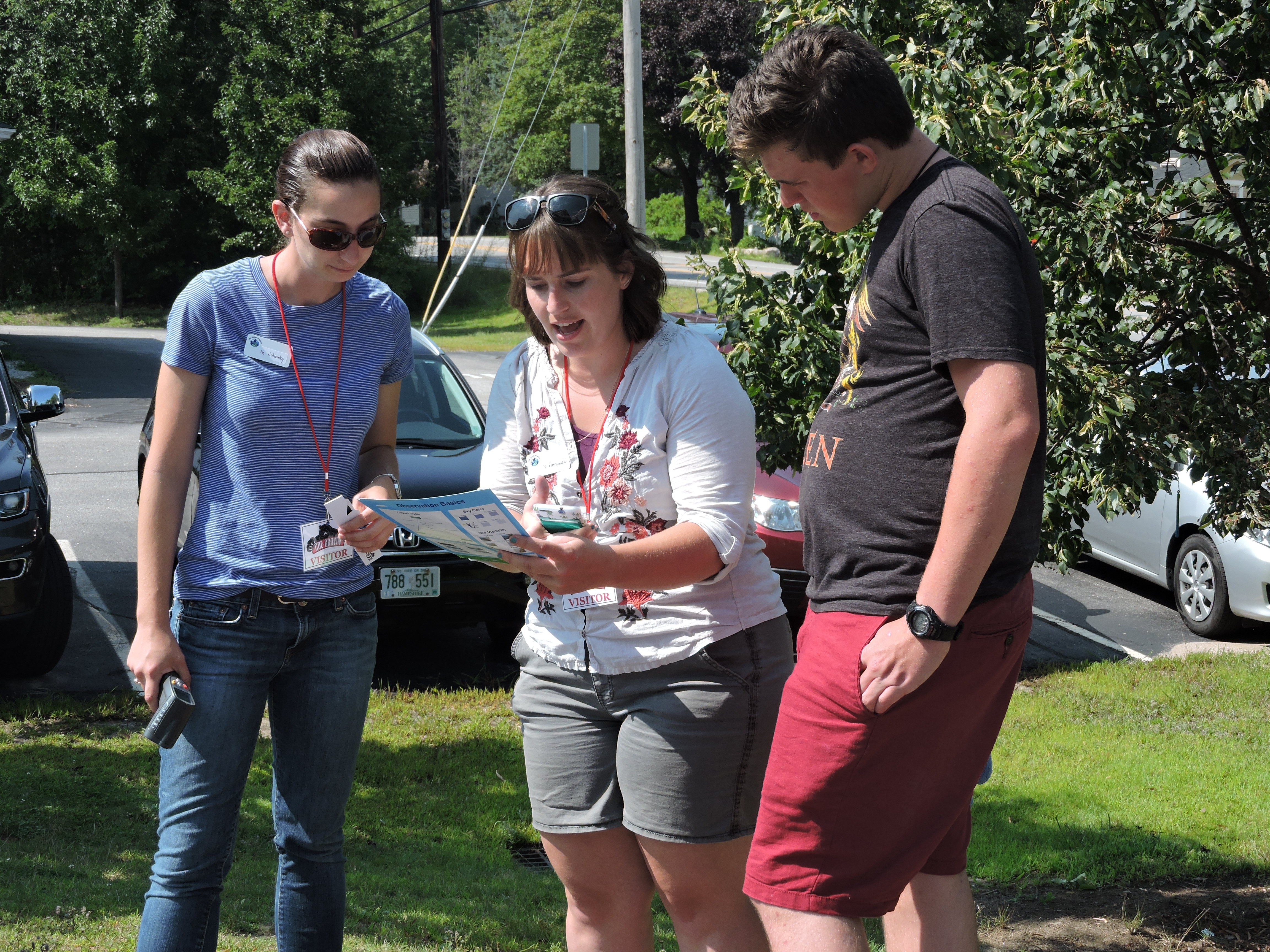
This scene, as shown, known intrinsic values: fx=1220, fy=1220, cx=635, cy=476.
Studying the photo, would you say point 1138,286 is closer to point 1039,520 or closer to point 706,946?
point 1039,520

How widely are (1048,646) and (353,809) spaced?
4886 mm

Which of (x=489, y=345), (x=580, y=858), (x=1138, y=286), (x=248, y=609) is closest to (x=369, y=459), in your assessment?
(x=248, y=609)

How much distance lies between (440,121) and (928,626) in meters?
30.4

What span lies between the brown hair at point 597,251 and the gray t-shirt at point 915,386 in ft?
1.65

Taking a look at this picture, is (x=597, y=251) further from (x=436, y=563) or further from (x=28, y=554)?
(x=28, y=554)

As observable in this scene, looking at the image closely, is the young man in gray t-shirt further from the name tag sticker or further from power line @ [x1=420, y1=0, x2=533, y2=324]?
power line @ [x1=420, y1=0, x2=533, y2=324]

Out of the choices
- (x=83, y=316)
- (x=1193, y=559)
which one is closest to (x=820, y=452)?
(x=1193, y=559)

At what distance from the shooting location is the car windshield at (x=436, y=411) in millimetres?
7121

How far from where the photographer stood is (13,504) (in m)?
5.79

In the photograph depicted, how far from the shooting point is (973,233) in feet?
6.71

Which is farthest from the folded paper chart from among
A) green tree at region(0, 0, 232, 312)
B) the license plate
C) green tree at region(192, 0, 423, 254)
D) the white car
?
green tree at region(0, 0, 232, 312)

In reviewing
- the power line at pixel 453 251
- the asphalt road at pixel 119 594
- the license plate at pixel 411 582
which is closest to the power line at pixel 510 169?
the power line at pixel 453 251

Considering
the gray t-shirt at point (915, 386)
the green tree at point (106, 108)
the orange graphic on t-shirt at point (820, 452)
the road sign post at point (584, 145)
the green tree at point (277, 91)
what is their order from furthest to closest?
the green tree at point (277, 91) < the green tree at point (106, 108) < the road sign post at point (584, 145) < the orange graphic on t-shirt at point (820, 452) < the gray t-shirt at point (915, 386)

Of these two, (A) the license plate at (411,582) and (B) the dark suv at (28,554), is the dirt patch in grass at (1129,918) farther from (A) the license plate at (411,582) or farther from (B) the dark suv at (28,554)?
(B) the dark suv at (28,554)
